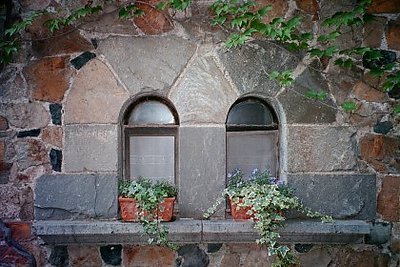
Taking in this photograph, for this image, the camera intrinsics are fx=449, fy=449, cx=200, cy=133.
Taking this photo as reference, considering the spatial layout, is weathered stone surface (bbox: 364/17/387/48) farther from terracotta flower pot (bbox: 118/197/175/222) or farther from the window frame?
terracotta flower pot (bbox: 118/197/175/222)

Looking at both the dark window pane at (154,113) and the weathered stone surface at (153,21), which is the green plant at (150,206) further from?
the weathered stone surface at (153,21)

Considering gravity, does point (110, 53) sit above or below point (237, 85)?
above

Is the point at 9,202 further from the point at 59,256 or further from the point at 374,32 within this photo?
the point at 374,32

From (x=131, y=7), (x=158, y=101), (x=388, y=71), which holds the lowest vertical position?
(x=158, y=101)

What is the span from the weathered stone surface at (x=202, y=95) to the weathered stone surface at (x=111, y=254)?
1021mm

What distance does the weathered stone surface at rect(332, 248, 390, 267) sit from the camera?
3268 millimetres

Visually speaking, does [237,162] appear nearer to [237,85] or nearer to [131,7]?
[237,85]

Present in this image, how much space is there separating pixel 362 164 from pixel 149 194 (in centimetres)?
156

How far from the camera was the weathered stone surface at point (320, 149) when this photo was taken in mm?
3246

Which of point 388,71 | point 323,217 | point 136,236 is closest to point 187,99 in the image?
point 136,236

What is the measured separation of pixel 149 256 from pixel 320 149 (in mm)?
1456

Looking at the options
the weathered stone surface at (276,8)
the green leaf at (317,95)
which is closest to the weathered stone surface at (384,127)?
the green leaf at (317,95)

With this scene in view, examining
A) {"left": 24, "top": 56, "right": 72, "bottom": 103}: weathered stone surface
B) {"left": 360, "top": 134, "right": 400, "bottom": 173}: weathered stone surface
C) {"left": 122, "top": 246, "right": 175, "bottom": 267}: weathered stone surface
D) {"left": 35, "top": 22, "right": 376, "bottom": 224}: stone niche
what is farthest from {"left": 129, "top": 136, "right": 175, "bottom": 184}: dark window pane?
{"left": 360, "top": 134, "right": 400, "bottom": 173}: weathered stone surface

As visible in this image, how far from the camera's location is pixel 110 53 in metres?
3.22
